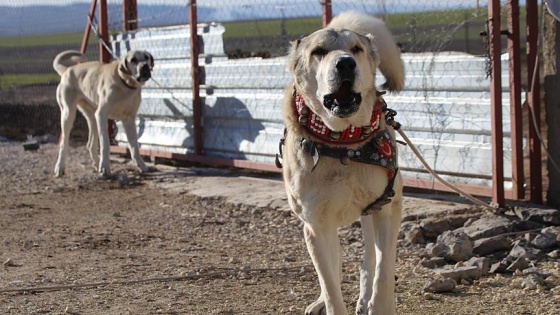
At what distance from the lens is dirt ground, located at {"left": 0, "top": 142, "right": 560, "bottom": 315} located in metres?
5.42

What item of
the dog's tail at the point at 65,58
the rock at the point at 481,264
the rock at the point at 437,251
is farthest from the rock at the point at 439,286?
the dog's tail at the point at 65,58

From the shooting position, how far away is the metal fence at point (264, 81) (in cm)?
768

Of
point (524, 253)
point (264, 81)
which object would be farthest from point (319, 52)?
point (264, 81)

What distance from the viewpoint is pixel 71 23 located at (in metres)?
15.1

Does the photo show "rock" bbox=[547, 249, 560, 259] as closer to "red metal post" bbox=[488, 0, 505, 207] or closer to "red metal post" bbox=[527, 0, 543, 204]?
"red metal post" bbox=[488, 0, 505, 207]

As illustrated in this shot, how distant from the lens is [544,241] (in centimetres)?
630

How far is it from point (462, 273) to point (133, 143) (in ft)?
20.8

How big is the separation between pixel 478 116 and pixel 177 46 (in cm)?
469

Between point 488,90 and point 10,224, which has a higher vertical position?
point 488,90

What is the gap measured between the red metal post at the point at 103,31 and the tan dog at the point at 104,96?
0.57m

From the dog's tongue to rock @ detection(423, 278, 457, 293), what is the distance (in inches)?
64.4

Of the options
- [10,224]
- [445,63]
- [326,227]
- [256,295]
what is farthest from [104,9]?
[326,227]

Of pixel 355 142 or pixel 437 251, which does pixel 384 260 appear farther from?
pixel 437 251

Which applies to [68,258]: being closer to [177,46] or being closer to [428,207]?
[428,207]
